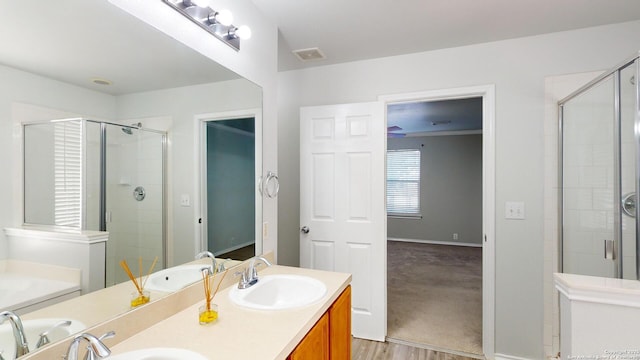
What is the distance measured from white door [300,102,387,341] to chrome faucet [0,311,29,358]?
198cm

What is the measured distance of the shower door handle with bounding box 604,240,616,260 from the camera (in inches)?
67.6

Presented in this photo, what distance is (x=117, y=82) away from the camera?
1.05 meters

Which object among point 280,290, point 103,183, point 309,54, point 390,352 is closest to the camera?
point 103,183

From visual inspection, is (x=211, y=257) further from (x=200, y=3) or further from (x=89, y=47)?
(x=200, y=3)

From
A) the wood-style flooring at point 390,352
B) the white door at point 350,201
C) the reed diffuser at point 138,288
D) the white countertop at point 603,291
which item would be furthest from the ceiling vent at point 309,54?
the wood-style flooring at point 390,352

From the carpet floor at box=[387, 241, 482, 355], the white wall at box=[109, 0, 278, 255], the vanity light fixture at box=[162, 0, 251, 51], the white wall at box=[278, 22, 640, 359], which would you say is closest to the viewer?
the white wall at box=[109, 0, 278, 255]

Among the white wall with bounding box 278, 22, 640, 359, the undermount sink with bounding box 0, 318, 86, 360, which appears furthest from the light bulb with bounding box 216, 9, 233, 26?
the white wall with bounding box 278, 22, 640, 359

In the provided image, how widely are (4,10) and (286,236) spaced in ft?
7.79

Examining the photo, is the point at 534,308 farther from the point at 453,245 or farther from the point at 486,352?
the point at 453,245

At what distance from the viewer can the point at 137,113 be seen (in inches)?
44.6

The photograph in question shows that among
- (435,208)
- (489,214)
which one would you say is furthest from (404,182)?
(489,214)

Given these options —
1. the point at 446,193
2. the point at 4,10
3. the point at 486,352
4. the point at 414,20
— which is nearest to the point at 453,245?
the point at 446,193

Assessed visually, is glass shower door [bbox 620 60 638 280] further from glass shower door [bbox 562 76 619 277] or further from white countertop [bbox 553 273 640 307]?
white countertop [bbox 553 273 640 307]

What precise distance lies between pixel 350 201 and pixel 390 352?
A: 47.0 inches
